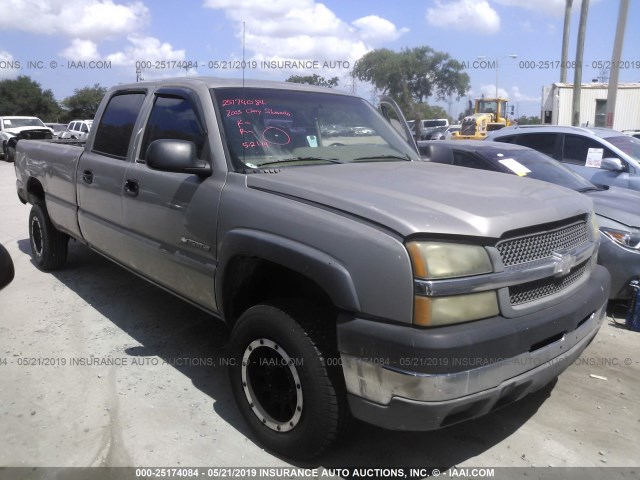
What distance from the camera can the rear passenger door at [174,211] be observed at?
10.5ft

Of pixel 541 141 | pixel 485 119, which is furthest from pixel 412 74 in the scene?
pixel 541 141

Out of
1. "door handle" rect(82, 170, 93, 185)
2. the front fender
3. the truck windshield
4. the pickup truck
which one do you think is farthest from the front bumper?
"door handle" rect(82, 170, 93, 185)

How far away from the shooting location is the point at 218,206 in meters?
3.07

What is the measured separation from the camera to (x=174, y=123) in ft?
12.2

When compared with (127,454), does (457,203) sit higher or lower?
higher

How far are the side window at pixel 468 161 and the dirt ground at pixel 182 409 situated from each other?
1.95m

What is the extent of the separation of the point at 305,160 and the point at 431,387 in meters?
1.65

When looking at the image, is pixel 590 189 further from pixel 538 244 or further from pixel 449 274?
pixel 449 274

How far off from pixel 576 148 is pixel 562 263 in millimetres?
5534

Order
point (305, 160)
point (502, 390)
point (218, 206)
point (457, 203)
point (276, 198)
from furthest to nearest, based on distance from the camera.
A: point (305, 160) < point (218, 206) < point (276, 198) < point (457, 203) < point (502, 390)

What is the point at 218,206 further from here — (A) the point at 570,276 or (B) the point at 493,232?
(A) the point at 570,276

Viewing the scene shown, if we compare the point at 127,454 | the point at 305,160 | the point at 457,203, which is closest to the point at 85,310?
the point at 127,454

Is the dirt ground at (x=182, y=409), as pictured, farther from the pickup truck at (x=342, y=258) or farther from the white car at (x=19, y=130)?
the white car at (x=19, y=130)

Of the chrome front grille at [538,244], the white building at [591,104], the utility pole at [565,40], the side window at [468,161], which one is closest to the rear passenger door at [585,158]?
the side window at [468,161]
